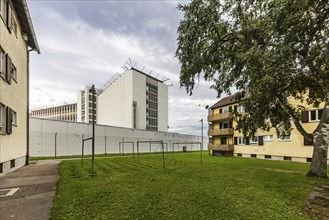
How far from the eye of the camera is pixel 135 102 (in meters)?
69.1

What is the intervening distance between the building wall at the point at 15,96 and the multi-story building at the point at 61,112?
9472 cm

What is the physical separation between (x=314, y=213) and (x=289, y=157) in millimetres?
25649

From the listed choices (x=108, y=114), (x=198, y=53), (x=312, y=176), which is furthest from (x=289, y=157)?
(x=108, y=114)

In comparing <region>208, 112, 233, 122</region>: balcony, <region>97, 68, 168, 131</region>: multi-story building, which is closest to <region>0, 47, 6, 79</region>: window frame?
<region>208, 112, 233, 122</region>: balcony

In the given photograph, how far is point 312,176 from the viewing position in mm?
12992

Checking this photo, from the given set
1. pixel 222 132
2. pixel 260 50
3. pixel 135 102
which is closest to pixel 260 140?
pixel 222 132

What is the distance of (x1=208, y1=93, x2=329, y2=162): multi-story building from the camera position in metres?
26.4

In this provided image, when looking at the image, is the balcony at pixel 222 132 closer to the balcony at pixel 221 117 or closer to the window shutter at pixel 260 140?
the balcony at pixel 221 117

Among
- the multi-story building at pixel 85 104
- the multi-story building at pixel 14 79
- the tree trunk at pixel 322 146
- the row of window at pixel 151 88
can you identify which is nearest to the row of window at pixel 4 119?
the multi-story building at pixel 14 79

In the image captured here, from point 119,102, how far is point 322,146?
62726 millimetres

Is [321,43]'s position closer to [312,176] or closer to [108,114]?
[312,176]

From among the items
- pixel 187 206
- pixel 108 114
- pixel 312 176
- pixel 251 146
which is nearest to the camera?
pixel 187 206

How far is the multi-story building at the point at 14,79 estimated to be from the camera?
42.1 ft

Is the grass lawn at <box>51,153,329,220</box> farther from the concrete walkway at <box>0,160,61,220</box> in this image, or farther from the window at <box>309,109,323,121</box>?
the window at <box>309,109,323,121</box>
